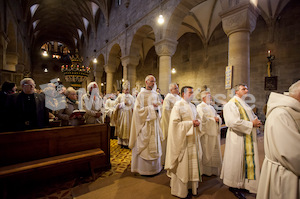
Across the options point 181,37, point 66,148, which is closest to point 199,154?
point 66,148

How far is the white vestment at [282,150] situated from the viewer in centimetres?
132

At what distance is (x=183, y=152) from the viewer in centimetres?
237

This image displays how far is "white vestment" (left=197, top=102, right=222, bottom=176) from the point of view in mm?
3125

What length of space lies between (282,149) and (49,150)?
349 centimetres

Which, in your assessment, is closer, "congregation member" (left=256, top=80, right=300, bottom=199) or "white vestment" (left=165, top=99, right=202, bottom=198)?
"congregation member" (left=256, top=80, right=300, bottom=199)

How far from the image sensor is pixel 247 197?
243 cm

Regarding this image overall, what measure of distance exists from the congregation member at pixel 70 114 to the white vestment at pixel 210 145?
2.71m

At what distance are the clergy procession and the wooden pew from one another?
1.02 ft

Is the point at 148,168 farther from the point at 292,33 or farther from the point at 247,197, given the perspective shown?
the point at 292,33

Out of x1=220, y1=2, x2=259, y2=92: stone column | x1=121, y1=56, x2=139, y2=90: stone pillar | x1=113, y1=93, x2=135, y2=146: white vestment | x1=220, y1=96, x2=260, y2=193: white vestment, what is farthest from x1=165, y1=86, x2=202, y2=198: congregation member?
x1=121, y1=56, x2=139, y2=90: stone pillar

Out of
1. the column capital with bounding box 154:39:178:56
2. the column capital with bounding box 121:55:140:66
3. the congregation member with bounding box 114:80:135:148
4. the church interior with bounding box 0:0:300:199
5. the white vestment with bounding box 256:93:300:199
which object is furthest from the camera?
the column capital with bounding box 121:55:140:66

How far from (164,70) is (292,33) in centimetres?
707

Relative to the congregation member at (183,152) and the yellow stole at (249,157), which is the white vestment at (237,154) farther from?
the congregation member at (183,152)

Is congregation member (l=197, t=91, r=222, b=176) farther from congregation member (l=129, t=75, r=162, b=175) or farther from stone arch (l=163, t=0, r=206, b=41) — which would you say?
stone arch (l=163, t=0, r=206, b=41)
